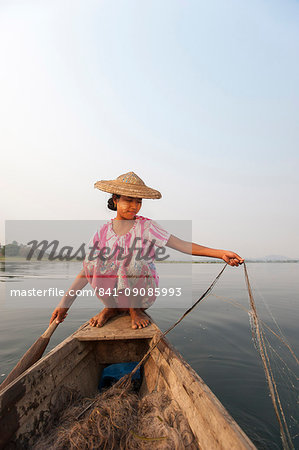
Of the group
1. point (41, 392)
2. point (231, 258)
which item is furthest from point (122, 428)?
point (231, 258)

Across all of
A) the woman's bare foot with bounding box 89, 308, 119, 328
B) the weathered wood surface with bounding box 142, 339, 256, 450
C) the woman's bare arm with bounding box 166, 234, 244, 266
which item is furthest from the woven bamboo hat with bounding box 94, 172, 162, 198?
the weathered wood surface with bounding box 142, 339, 256, 450

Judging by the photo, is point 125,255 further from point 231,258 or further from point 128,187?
Result: point 231,258

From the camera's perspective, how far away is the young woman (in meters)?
2.58

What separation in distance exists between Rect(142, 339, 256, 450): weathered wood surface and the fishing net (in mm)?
79

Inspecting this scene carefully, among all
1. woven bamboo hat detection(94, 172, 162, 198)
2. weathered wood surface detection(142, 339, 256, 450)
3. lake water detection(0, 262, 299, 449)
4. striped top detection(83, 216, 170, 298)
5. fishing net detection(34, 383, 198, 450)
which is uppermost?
woven bamboo hat detection(94, 172, 162, 198)

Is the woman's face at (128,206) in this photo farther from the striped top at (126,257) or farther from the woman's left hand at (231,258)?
the woman's left hand at (231,258)

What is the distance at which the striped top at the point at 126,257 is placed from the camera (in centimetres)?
262

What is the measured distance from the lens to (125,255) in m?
2.67

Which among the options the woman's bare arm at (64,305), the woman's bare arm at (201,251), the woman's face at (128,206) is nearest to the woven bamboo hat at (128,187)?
the woman's face at (128,206)

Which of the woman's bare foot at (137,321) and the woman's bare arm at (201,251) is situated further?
the woman's bare foot at (137,321)

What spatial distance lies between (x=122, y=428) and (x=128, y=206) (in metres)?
1.87

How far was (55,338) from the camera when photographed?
4.02m

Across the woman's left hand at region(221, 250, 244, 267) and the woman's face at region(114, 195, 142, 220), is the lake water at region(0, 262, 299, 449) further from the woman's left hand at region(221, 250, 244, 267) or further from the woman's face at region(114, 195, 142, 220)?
the woman's face at region(114, 195, 142, 220)

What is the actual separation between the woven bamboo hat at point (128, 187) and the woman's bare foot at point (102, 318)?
1323 mm
